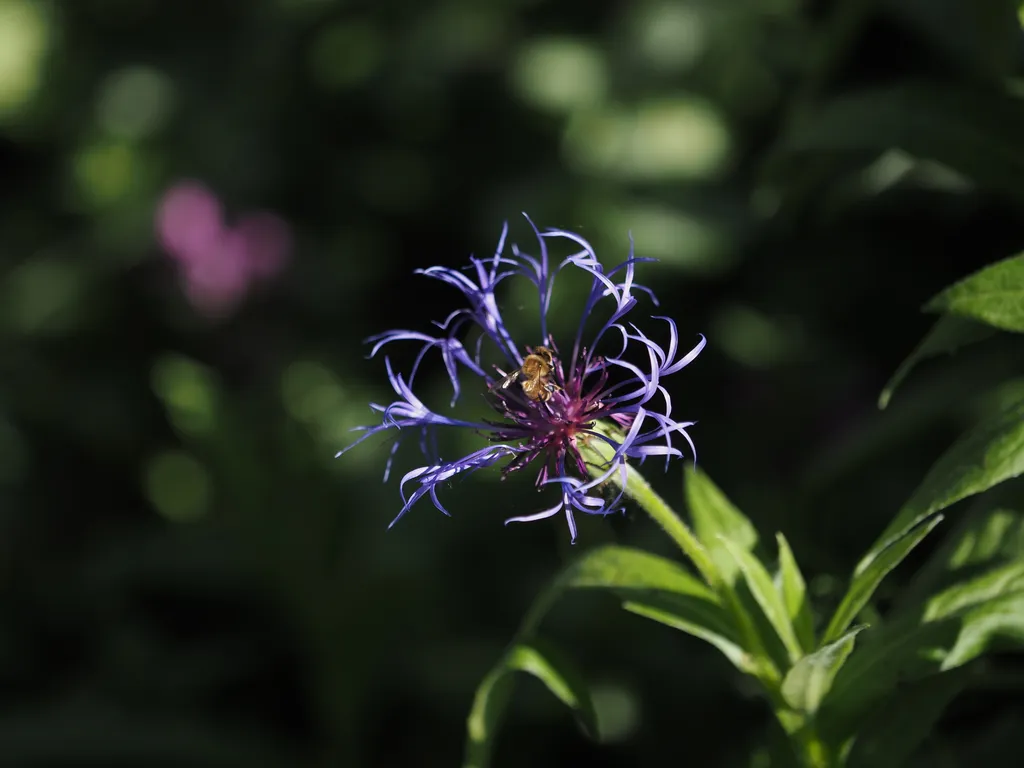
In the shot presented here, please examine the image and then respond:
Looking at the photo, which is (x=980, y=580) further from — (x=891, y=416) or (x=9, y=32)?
(x=9, y=32)

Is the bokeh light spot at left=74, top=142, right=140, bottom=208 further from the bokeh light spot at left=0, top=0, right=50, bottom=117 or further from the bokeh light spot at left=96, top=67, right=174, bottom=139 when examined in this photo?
the bokeh light spot at left=0, top=0, right=50, bottom=117

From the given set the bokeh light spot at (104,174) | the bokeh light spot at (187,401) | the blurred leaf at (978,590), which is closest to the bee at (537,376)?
the blurred leaf at (978,590)

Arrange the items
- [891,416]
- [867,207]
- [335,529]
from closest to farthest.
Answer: [891,416] → [867,207] → [335,529]

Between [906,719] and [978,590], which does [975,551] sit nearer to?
[978,590]

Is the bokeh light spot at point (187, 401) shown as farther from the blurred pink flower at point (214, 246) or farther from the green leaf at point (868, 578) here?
the green leaf at point (868, 578)

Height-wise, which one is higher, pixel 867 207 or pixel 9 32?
pixel 9 32

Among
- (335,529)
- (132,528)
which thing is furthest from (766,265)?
(132,528)
